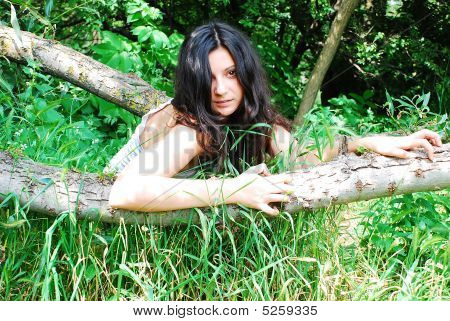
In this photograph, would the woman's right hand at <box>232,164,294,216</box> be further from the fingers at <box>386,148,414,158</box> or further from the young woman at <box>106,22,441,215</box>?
the fingers at <box>386,148,414,158</box>

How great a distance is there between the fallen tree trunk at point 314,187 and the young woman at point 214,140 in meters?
0.05

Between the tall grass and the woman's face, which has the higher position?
the woman's face

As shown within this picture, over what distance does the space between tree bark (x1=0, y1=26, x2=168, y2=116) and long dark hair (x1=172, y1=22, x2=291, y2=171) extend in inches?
42.9

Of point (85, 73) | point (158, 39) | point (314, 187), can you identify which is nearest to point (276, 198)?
point (314, 187)

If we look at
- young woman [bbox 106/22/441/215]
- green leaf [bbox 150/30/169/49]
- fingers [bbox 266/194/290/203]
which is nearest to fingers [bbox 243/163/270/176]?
young woman [bbox 106/22/441/215]

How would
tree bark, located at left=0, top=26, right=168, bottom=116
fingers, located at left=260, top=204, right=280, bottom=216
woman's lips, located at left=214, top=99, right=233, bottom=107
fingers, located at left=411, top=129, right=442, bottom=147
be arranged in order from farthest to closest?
tree bark, located at left=0, top=26, right=168, bottom=116
woman's lips, located at left=214, top=99, right=233, bottom=107
fingers, located at left=411, top=129, right=442, bottom=147
fingers, located at left=260, top=204, right=280, bottom=216

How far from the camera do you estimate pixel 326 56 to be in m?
5.01

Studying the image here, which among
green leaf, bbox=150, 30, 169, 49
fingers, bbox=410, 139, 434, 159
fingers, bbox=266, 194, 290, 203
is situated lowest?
fingers, bbox=266, 194, 290, 203

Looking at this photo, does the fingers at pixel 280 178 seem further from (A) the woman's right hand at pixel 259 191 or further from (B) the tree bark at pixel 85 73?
(B) the tree bark at pixel 85 73

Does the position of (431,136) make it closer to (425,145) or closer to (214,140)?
(425,145)

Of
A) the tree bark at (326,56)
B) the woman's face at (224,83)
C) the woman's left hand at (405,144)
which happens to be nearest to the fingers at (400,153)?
the woman's left hand at (405,144)

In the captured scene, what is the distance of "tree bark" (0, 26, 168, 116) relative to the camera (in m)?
3.63

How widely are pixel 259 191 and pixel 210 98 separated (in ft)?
1.74

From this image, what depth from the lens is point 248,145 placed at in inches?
101
